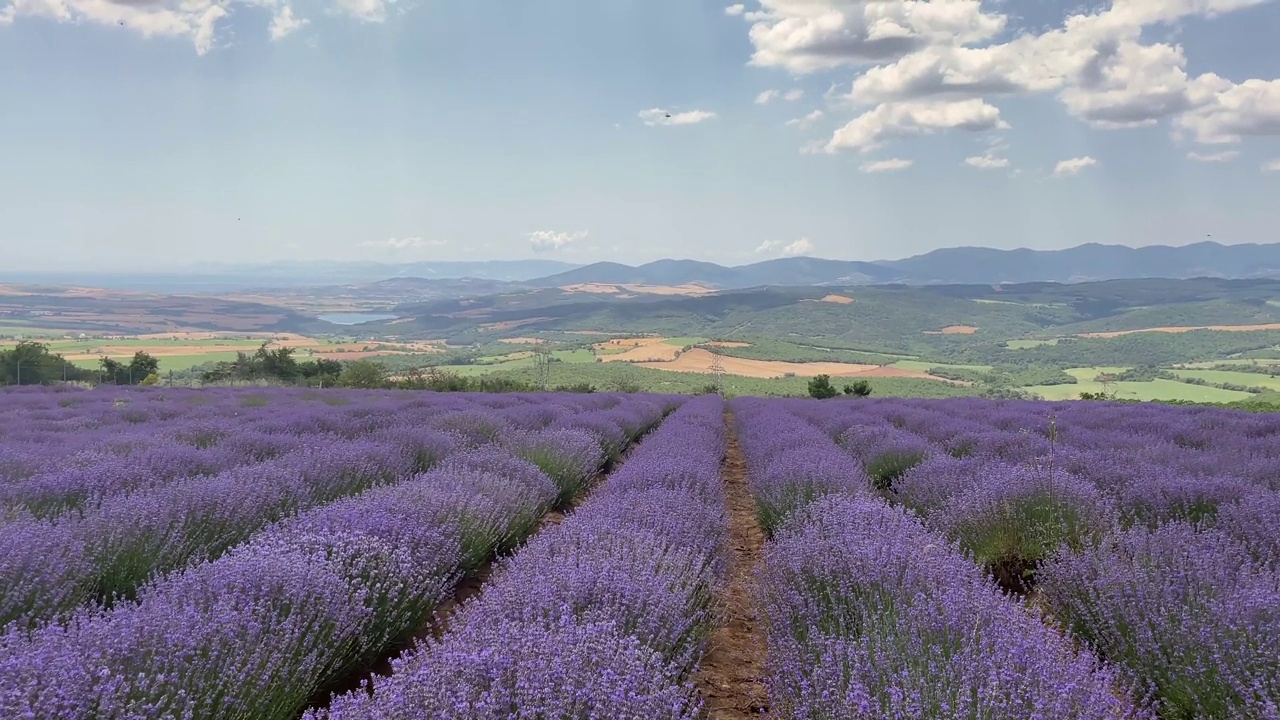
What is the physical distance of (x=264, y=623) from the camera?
2.28m

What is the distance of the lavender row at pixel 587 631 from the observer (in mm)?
1604

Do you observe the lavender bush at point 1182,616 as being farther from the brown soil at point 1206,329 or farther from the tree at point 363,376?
the brown soil at point 1206,329

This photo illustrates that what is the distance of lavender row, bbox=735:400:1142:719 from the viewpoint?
67.0 inches

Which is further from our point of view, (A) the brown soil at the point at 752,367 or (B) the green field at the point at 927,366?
(B) the green field at the point at 927,366

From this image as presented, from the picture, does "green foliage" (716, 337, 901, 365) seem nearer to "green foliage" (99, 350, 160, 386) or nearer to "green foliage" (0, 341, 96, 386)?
"green foliage" (99, 350, 160, 386)

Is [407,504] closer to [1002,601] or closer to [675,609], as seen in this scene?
[675,609]

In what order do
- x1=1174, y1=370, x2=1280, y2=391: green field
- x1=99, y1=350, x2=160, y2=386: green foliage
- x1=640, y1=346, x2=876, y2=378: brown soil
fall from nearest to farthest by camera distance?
1. x1=99, y1=350, x2=160, y2=386: green foliage
2. x1=1174, y1=370, x2=1280, y2=391: green field
3. x1=640, y1=346, x2=876, y2=378: brown soil

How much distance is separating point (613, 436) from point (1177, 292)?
16976 cm

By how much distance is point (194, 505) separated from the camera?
12.2ft

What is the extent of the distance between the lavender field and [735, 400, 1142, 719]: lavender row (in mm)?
13

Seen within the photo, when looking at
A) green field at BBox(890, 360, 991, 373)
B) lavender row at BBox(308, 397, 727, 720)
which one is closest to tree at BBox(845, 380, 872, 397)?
lavender row at BBox(308, 397, 727, 720)

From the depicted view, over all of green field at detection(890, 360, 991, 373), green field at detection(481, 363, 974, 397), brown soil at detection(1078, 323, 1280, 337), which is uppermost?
brown soil at detection(1078, 323, 1280, 337)

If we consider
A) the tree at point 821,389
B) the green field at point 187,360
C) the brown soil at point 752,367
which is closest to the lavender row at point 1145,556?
the tree at point 821,389

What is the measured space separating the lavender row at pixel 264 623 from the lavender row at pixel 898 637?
1.52m
